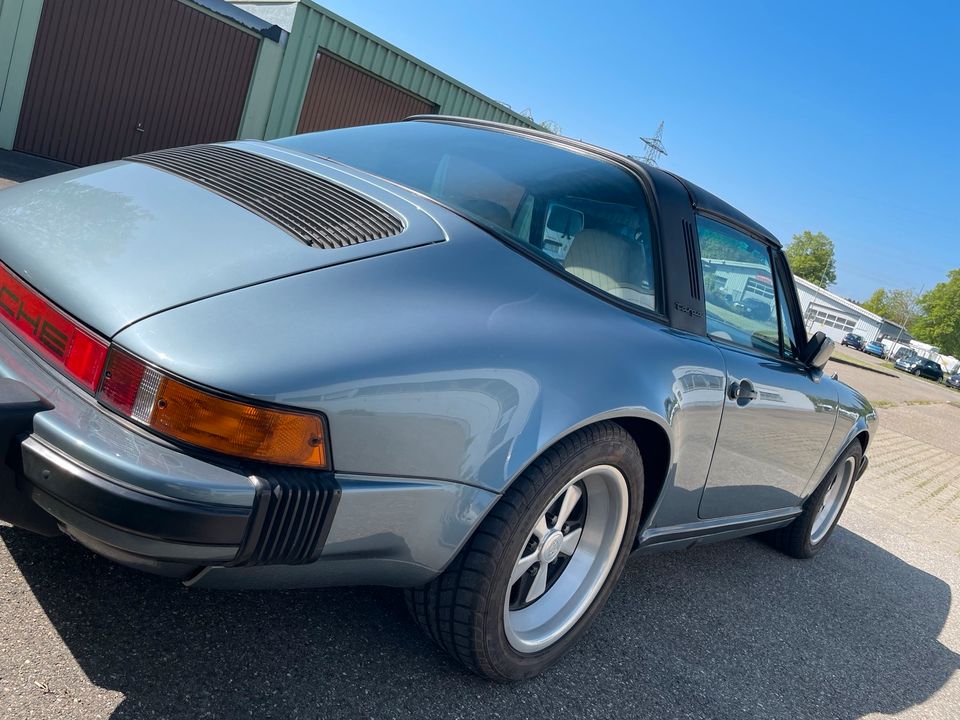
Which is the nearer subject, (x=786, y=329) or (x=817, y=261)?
(x=786, y=329)

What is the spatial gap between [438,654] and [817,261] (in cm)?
9058

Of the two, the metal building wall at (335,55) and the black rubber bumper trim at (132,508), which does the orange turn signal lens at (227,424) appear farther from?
the metal building wall at (335,55)

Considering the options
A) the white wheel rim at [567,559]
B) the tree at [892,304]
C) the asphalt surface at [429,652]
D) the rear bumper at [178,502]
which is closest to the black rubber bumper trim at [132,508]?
the rear bumper at [178,502]

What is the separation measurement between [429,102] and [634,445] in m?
12.5

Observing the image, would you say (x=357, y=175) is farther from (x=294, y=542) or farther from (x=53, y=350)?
(x=294, y=542)

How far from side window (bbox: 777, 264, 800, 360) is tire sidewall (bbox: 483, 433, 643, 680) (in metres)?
1.28

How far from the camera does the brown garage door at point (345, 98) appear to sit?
12117mm

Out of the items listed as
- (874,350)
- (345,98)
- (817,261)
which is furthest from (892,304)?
(345,98)

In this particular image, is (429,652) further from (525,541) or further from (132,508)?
(132,508)

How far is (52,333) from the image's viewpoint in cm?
160

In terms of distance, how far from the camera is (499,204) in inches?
89.5

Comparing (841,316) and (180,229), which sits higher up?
(841,316)

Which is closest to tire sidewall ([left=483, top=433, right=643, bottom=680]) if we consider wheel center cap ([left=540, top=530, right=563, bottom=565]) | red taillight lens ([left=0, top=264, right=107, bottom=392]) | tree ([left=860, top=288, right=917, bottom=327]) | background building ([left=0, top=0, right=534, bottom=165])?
wheel center cap ([left=540, top=530, right=563, bottom=565])

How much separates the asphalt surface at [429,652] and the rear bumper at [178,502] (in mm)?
361
